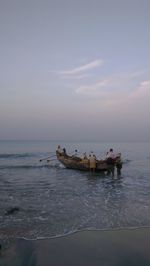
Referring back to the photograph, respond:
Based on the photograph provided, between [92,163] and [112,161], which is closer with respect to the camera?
[112,161]

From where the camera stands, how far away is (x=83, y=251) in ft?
23.2

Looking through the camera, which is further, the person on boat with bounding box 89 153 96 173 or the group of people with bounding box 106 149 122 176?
the person on boat with bounding box 89 153 96 173

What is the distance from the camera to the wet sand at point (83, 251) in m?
6.44

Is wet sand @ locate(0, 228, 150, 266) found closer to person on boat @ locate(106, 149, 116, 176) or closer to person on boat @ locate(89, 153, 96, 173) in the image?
person on boat @ locate(106, 149, 116, 176)

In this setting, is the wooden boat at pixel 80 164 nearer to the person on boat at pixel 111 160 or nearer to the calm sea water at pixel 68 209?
the person on boat at pixel 111 160

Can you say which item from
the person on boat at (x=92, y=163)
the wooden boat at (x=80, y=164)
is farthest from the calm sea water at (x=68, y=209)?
the person on boat at (x=92, y=163)

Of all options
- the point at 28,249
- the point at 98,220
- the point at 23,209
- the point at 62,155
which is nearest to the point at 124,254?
the point at 28,249

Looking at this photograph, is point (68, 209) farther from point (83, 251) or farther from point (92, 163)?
point (92, 163)

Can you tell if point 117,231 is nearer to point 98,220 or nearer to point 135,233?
point 135,233

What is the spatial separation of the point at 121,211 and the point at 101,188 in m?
6.42

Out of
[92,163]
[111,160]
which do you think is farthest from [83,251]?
[92,163]

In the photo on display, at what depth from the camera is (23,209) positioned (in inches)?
475

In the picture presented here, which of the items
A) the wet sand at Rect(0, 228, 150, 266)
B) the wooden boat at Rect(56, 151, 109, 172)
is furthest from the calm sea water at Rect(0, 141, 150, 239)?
the wooden boat at Rect(56, 151, 109, 172)

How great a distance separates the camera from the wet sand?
6.44 m
